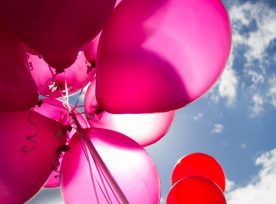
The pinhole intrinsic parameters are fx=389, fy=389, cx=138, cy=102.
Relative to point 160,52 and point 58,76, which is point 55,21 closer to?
point 160,52

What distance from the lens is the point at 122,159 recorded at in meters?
1.90

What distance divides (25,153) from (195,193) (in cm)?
99

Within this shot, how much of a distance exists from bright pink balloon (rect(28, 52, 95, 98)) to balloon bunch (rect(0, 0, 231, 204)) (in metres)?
0.30

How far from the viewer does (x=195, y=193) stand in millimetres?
2189

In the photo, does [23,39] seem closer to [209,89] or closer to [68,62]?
[68,62]

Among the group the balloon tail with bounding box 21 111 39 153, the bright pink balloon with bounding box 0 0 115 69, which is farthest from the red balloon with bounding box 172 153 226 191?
the bright pink balloon with bounding box 0 0 115 69

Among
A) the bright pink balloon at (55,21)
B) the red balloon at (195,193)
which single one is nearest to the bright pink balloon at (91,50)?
the bright pink balloon at (55,21)

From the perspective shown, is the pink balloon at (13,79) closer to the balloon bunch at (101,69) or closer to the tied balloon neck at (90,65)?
the balloon bunch at (101,69)

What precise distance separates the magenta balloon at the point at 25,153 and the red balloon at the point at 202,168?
1023mm

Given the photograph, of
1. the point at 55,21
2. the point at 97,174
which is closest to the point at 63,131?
the point at 97,174

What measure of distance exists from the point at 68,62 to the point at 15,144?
1.39 feet

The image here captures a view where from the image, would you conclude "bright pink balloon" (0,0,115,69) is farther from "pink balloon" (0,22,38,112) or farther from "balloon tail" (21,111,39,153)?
"balloon tail" (21,111,39,153)

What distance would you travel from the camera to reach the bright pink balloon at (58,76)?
6.89 feet

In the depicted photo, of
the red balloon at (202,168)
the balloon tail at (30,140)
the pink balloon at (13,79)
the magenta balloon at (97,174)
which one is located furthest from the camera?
the red balloon at (202,168)
